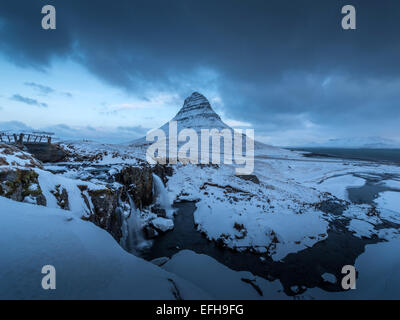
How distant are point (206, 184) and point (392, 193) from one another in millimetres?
30074

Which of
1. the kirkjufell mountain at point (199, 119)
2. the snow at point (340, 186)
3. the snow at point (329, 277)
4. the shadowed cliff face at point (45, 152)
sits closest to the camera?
the snow at point (329, 277)

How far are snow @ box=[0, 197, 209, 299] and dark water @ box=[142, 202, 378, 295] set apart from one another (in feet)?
16.2

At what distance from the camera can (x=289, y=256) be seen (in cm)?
941

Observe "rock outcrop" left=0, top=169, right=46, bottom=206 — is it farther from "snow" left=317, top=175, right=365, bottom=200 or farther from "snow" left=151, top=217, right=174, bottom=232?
"snow" left=317, top=175, right=365, bottom=200

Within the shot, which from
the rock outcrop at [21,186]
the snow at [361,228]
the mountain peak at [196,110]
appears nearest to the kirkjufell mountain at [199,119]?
the mountain peak at [196,110]

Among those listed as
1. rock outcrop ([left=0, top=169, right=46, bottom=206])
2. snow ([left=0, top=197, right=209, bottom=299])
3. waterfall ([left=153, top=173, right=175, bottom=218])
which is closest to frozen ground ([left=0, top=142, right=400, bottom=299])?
snow ([left=0, top=197, right=209, bottom=299])

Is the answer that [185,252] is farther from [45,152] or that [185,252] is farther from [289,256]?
[45,152]

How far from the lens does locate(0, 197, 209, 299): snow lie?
3283 mm

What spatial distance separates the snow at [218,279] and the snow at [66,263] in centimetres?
276

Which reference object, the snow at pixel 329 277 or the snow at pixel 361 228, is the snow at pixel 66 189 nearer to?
the snow at pixel 329 277

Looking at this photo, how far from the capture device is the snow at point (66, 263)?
328cm

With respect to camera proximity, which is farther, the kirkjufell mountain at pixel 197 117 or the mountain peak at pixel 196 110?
the mountain peak at pixel 196 110
